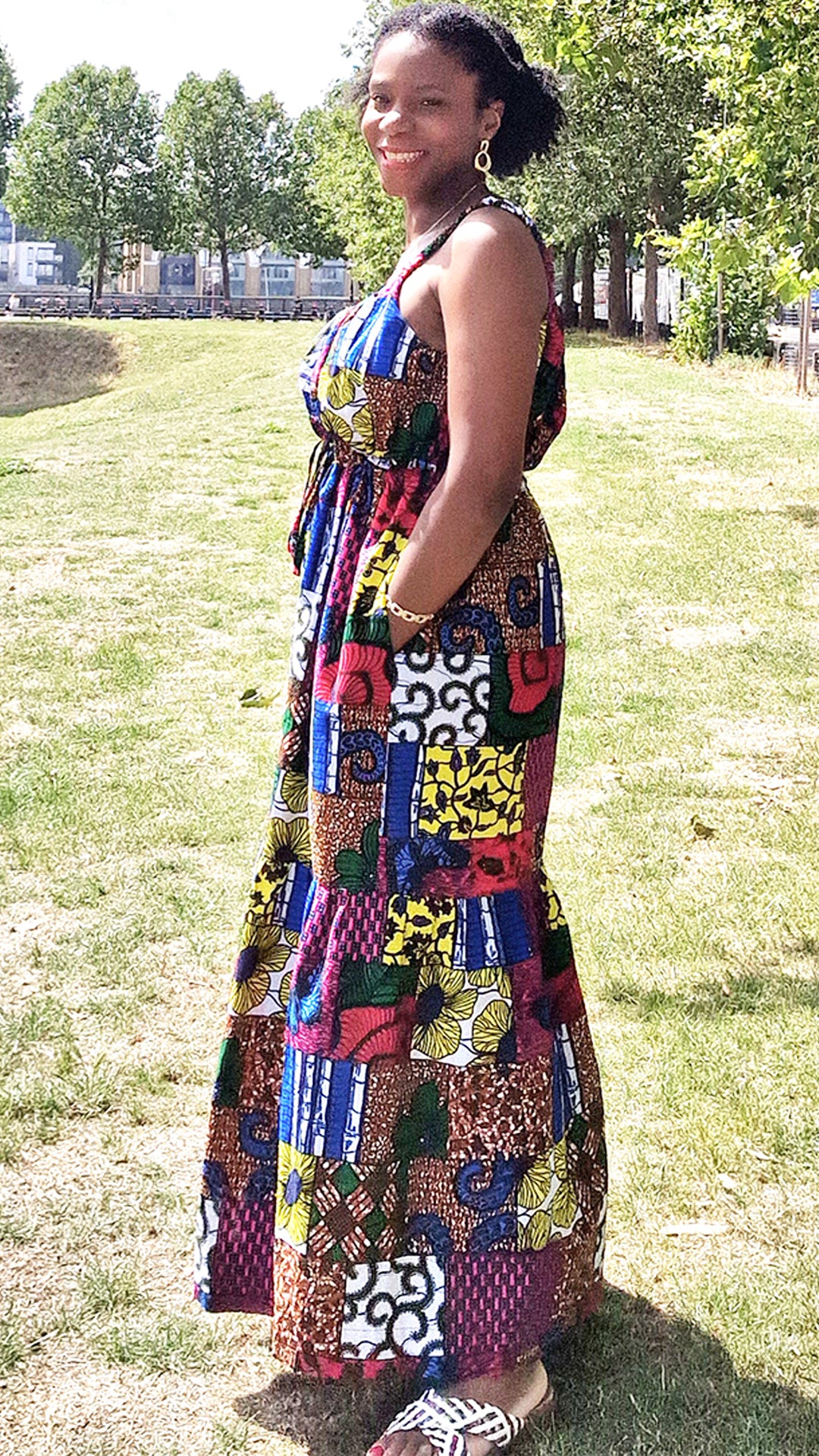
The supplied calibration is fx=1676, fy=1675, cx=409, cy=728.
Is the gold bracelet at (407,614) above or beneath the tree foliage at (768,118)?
beneath

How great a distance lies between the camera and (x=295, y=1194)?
2691 millimetres

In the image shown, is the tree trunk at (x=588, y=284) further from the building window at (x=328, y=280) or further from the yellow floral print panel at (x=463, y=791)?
the building window at (x=328, y=280)

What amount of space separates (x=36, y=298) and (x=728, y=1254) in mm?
71235

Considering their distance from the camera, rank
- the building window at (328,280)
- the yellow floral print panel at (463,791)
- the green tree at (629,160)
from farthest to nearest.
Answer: the building window at (328,280)
the green tree at (629,160)
the yellow floral print panel at (463,791)

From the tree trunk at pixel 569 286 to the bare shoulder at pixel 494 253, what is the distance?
43.4m

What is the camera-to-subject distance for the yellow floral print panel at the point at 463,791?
2.62 m

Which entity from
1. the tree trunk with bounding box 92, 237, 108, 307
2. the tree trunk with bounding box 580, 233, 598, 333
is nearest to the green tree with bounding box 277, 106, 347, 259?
the tree trunk with bounding box 92, 237, 108, 307

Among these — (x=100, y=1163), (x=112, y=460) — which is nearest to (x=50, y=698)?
(x=100, y=1163)

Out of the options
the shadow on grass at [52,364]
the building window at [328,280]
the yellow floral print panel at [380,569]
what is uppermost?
the building window at [328,280]

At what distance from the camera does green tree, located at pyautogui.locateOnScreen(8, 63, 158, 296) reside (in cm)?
7131

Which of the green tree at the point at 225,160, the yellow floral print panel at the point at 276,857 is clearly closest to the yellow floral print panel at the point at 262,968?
the yellow floral print panel at the point at 276,857

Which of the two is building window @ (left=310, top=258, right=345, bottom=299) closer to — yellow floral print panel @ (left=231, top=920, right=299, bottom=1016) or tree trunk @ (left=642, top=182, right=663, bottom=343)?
tree trunk @ (left=642, top=182, right=663, bottom=343)

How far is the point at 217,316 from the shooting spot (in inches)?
2596

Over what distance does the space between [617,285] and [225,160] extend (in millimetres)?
34195
